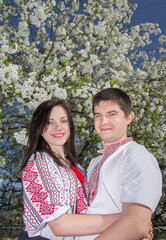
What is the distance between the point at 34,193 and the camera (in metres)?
1.76

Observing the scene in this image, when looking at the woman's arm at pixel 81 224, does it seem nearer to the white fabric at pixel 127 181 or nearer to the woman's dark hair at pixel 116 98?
the white fabric at pixel 127 181

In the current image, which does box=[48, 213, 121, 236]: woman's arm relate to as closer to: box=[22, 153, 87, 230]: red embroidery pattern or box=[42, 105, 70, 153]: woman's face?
box=[22, 153, 87, 230]: red embroidery pattern

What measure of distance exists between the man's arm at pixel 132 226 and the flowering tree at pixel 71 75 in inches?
86.9

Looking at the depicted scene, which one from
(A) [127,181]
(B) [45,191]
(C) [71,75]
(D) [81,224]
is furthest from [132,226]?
(C) [71,75]

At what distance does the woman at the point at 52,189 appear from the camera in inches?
64.2

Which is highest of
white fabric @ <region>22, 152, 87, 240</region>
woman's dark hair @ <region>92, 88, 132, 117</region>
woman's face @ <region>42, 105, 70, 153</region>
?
woman's dark hair @ <region>92, 88, 132, 117</region>

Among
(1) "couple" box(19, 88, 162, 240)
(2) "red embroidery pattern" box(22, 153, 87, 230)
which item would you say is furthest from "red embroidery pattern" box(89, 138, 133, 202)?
(2) "red embroidery pattern" box(22, 153, 87, 230)

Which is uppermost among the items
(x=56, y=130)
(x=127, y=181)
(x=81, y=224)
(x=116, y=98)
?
(x=116, y=98)

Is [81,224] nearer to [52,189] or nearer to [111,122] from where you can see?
[52,189]

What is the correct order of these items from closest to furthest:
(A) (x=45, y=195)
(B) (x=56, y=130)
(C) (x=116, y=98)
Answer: (A) (x=45, y=195), (C) (x=116, y=98), (B) (x=56, y=130)

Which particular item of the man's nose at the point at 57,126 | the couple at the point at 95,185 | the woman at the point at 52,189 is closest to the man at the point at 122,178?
the couple at the point at 95,185

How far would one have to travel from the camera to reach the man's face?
195 centimetres

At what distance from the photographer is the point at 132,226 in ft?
4.50

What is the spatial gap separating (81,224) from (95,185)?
31 cm
